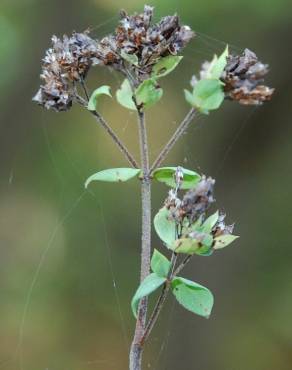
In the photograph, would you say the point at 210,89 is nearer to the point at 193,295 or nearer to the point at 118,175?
the point at 118,175

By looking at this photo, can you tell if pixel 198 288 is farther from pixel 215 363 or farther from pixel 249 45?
pixel 215 363

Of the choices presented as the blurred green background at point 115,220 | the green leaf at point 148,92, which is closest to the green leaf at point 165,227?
the green leaf at point 148,92

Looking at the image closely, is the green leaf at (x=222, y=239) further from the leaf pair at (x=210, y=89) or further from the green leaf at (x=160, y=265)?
the leaf pair at (x=210, y=89)

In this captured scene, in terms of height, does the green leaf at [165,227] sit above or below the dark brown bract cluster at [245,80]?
below

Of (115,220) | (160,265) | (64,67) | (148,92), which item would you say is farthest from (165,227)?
(115,220)

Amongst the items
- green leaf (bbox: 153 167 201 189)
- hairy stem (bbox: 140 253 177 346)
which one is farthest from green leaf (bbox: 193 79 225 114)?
hairy stem (bbox: 140 253 177 346)

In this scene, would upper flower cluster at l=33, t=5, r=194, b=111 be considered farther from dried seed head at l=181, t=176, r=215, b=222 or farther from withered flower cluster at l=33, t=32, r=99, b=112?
dried seed head at l=181, t=176, r=215, b=222
